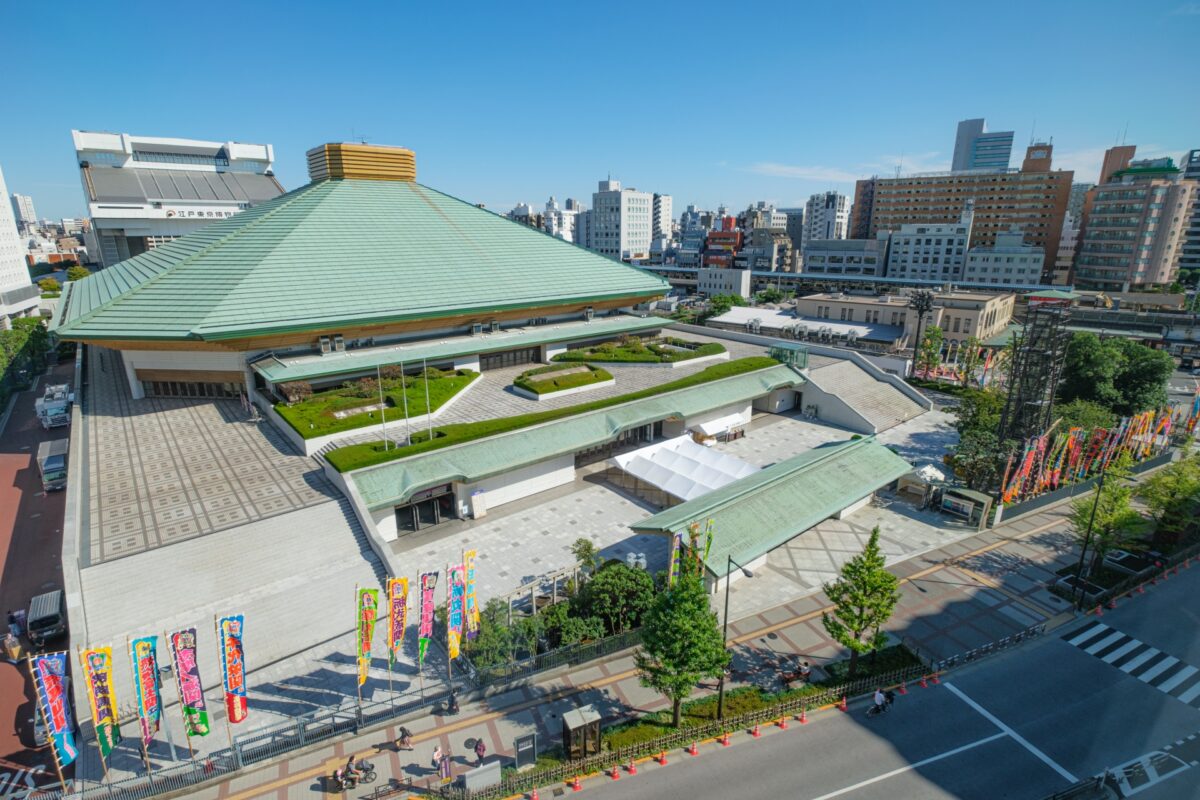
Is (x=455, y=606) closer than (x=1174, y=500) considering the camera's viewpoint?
Yes

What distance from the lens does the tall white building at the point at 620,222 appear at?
Result: 14512 centimetres

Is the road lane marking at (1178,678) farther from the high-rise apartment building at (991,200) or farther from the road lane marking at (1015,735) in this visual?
the high-rise apartment building at (991,200)

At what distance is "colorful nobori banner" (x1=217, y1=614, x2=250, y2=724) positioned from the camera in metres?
15.4

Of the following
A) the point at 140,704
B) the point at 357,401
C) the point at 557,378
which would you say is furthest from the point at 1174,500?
the point at 357,401

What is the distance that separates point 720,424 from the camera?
128ft

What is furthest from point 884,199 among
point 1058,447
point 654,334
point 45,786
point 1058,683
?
point 45,786

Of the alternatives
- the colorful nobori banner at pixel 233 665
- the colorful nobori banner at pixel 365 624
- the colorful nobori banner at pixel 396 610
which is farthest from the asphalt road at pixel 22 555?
the colorful nobori banner at pixel 396 610

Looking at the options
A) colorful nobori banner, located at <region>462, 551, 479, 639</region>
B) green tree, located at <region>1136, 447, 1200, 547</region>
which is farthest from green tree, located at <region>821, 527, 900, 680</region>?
green tree, located at <region>1136, 447, 1200, 547</region>

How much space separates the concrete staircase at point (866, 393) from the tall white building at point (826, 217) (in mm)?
115528

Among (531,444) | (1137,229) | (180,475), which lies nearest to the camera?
(180,475)

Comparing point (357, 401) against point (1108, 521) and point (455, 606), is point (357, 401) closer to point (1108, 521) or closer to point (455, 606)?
point (455, 606)

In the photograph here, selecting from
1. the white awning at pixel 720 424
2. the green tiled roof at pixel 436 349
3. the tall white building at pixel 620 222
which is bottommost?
the white awning at pixel 720 424

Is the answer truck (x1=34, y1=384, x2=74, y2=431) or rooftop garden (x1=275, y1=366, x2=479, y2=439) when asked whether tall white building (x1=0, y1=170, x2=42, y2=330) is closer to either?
truck (x1=34, y1=384, x2=74, y2=431)

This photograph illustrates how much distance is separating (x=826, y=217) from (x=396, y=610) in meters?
159
